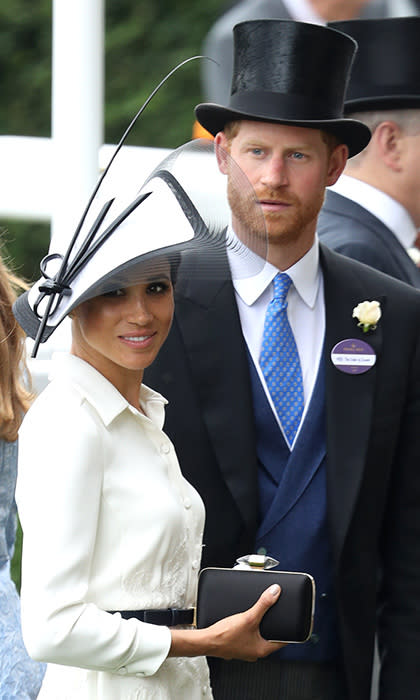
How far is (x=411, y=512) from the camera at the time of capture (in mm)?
2803

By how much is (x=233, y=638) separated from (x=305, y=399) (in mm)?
842

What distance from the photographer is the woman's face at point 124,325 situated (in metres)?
2.05

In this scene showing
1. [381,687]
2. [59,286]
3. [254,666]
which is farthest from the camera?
[381,687]

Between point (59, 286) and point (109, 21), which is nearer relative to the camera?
point (59, 286)

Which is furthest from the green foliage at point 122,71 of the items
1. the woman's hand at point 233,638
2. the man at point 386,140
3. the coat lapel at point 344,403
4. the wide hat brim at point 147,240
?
the woman's hand at point 233,638

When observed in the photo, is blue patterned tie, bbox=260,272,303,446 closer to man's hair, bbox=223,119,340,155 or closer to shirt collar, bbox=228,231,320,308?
shirt collar, bbox=228,231,320,308

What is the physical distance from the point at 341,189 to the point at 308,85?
0.70 meters

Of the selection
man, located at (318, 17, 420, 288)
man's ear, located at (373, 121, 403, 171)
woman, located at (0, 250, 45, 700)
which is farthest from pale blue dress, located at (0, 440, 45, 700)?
man's ear, located at (373, 121, 403, 171)

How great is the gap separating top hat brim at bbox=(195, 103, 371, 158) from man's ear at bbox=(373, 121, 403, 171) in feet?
2.09

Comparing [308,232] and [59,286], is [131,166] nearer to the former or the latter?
[59,286]

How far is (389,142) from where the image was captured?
Answer: 3594 mm

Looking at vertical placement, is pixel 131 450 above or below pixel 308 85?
below

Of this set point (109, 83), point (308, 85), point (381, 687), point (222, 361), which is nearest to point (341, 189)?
point (308, 85)

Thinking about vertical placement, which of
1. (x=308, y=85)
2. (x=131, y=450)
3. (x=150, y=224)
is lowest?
(x=131, y=450)
